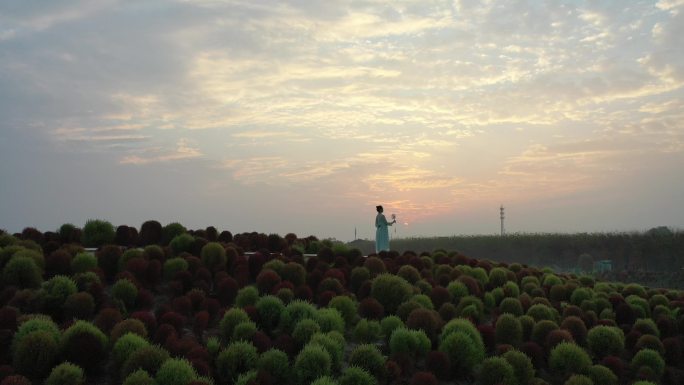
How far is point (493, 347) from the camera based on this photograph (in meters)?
10.1

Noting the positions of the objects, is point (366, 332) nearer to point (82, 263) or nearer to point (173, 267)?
point (173, 267)

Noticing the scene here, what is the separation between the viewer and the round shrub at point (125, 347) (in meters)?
8.04

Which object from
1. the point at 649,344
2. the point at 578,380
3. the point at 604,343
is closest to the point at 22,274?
the point at 578,380

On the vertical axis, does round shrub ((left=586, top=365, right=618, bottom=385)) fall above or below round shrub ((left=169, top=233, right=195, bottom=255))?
below

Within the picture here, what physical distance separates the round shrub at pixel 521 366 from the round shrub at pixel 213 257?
564cm

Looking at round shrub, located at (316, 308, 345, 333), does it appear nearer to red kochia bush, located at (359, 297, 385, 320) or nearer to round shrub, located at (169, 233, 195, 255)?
red kochia bush, located at (359, 297, 385, 320)

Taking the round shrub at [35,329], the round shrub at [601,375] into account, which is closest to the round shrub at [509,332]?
the round shrub at [601,375]

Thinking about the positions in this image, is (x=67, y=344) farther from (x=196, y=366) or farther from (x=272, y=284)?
(x=272, y=284)

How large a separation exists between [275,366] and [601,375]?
5.17 meters

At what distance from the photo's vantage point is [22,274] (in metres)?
10.6

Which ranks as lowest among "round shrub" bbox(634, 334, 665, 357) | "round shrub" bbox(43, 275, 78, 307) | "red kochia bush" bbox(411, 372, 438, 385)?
"round shrub" bbox(634, 334, 665, 357)

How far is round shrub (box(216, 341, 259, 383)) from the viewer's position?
8062 millimetres

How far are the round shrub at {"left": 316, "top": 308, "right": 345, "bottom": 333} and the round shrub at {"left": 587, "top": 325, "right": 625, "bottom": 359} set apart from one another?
479 cm

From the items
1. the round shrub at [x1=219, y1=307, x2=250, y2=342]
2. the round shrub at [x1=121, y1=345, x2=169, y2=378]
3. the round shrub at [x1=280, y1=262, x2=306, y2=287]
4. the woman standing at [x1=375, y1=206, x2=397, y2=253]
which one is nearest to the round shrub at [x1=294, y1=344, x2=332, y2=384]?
the round shrub at [x1=219, y1=307, x2=250, y2=342]
